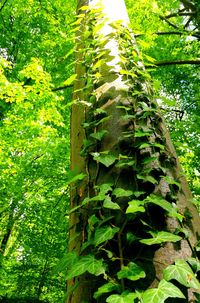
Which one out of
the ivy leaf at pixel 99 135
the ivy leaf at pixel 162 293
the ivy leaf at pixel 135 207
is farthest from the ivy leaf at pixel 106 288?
the ivy leaf at pixel 99 135

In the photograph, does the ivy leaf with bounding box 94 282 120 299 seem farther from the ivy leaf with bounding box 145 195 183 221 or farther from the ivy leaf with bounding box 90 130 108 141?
the ivy leaf with bounding box 90 130 108 141

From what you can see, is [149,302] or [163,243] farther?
[163,243]

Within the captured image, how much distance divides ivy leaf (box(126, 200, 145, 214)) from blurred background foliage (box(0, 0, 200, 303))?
5.27m

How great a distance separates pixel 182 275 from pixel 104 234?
334 mm

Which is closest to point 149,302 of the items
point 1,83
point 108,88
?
point 108,88

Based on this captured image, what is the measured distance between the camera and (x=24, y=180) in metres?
8.43

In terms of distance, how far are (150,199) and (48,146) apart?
682 cm

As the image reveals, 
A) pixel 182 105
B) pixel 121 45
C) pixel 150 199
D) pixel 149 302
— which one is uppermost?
pixel 182 105

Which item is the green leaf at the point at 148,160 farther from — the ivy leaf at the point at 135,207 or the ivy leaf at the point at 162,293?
the ivy leaf at the point at 162,293

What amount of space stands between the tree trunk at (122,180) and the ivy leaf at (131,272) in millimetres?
12

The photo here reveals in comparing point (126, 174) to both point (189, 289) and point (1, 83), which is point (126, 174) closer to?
point (189, 289)

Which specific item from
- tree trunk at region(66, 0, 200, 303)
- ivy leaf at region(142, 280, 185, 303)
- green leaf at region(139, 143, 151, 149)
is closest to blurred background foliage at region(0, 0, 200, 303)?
tree trunk at region(66, 0, 200, 303)

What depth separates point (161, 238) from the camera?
3.77ft

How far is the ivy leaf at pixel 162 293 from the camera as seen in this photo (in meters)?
1.00
